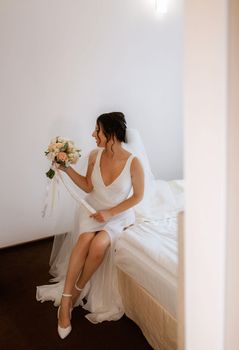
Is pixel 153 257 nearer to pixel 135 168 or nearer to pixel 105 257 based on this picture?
pixel 105 257

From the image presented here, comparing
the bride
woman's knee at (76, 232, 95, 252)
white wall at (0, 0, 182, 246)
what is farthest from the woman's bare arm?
white wall at (0, 0, 182, 246)

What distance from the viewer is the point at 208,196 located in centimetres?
62

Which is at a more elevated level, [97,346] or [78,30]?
[78,30]

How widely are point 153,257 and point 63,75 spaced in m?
A: 2.03

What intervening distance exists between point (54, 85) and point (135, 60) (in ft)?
3.04

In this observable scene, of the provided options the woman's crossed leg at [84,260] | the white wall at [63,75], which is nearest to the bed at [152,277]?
the woman's crossed leg at [84,260]

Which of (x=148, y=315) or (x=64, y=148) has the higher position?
(x=64, y=148)

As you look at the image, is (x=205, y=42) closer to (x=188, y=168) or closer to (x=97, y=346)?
(x=188, y=168)

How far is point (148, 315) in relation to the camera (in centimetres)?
196

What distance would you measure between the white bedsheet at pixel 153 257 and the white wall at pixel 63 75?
129 centimetres

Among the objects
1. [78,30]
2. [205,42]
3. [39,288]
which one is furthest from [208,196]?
[78,30]

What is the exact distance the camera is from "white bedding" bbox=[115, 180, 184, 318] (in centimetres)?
177

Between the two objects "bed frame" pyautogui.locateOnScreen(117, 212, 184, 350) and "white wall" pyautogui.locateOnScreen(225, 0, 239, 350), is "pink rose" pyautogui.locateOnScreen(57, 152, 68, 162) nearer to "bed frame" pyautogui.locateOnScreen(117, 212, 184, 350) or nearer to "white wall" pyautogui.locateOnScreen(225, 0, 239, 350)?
"bed frame" pyautogui.locateOnScreen(117, 212, 184, 350)

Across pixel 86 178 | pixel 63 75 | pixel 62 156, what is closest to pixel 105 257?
pixel 86 178
